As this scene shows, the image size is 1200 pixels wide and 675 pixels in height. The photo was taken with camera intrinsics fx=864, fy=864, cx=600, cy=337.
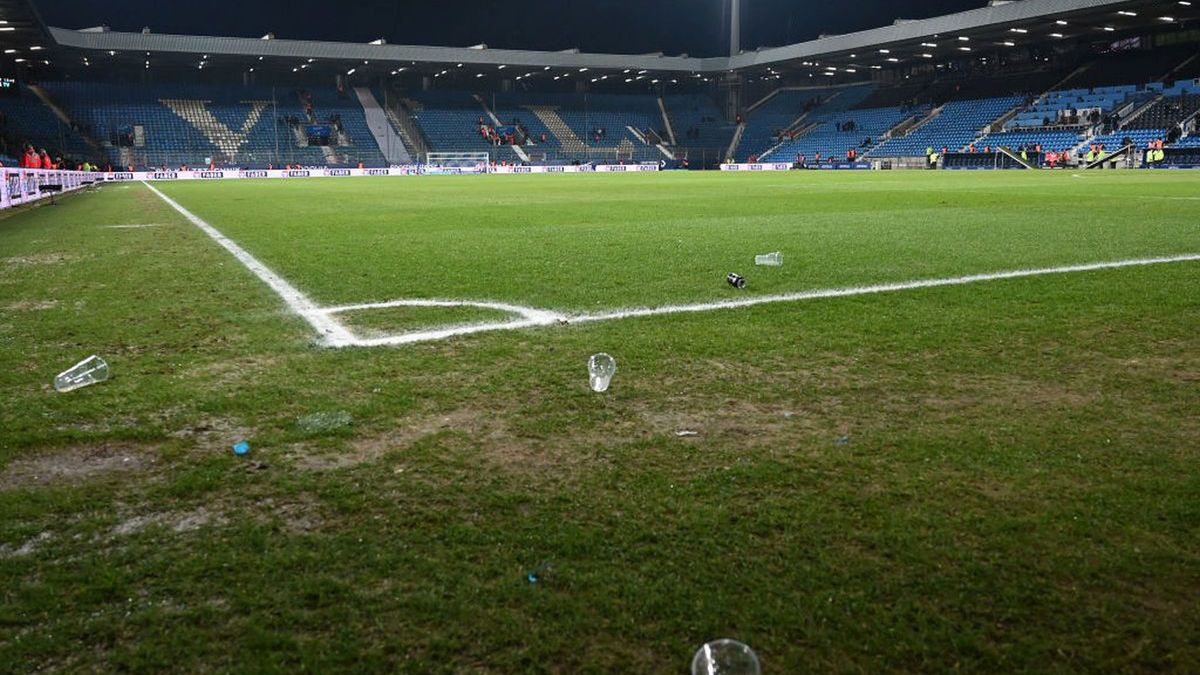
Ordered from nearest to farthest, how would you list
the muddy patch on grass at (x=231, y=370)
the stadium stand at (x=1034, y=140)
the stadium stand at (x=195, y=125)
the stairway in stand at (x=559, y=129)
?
the muddy patch on grass at (x=231, y=370) → the stadium stand at (x=1034, y=140) → the stadium stand at (x=195, y=125) → the stairway in stand at (x=559, y=129)

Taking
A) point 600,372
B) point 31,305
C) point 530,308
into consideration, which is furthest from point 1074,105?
point 31,305

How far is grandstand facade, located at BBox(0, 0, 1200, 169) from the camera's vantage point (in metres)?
43.4

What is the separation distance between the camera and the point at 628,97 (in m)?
67.9

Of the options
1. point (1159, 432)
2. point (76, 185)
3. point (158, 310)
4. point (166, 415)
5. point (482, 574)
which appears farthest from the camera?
point (76, 185)

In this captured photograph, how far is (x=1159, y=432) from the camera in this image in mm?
2869

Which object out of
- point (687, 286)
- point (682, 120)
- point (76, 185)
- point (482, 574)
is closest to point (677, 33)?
point (682, 120)

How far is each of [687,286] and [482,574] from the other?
411cm

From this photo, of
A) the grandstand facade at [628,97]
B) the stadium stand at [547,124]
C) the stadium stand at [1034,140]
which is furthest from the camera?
the stadium stand at [547,124]

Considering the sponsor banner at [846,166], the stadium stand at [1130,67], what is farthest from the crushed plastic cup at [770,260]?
the stadium stand at [1130,67]

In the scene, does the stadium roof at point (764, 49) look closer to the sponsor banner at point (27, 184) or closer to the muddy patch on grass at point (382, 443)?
the sponsor banner at point (27, 184)

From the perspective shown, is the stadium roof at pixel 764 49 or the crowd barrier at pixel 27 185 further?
the stadium roof at pixel 764 49

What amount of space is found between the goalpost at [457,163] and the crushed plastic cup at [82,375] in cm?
4819

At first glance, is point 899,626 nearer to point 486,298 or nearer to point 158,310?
point 486,298

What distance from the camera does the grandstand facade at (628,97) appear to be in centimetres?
4344
